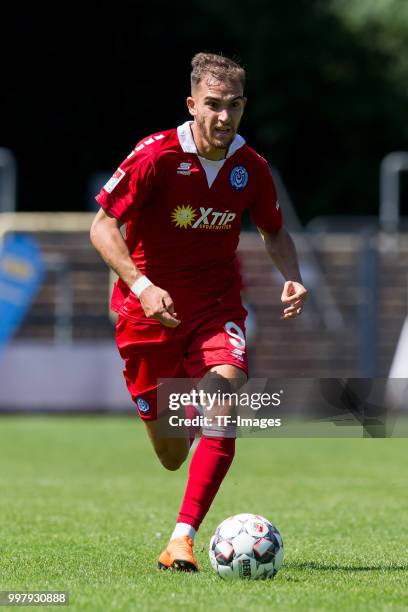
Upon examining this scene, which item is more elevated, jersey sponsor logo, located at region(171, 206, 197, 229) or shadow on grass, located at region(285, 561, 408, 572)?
jersey sponsor logo, located at region(171, 206, 197, 229)

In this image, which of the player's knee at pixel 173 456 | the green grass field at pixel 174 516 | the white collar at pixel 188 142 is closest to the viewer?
the green grass field at pixel 174 516

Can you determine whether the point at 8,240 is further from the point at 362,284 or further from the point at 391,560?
the point at 391,560

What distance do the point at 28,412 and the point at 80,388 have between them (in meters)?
0.89

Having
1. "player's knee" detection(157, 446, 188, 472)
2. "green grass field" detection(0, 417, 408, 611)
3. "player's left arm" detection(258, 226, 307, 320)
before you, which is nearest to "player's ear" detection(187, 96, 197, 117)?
"player's left arm" detection(258, 226, 307, 320)

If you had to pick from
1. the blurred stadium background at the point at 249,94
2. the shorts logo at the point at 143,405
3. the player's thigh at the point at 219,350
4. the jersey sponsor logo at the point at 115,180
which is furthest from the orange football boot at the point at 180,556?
the blurred stadium background at the point at 249,94

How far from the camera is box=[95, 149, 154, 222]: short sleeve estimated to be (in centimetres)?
690

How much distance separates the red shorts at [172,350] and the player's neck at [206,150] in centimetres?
80

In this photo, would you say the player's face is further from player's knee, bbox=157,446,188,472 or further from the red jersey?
player's knee, bbox=157,446,188,472

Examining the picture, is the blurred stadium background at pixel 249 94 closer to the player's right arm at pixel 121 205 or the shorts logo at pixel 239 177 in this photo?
the shorts logo at pixel 239 177

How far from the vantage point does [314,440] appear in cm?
1836

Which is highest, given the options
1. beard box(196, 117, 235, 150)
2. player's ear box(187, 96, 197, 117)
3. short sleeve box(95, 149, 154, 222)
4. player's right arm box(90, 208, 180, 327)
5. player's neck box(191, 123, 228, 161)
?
player's ear box(187, 96, 197, 117)

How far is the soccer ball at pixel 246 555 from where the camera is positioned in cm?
641

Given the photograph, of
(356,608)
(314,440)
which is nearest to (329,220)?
(314,440)

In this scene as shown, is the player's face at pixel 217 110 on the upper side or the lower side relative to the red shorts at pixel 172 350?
upper
